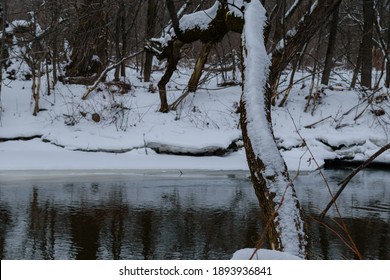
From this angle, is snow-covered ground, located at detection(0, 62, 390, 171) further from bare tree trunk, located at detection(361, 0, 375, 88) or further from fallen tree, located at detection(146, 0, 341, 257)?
fallen tree, located at detection(146, 0, 341, 257)

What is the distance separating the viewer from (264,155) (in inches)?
171

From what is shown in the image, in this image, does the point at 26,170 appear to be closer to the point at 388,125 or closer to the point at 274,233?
the point at 274,233

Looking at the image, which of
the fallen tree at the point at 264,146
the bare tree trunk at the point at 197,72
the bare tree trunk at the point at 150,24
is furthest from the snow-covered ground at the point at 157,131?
the fallen tree at the point at 264,146

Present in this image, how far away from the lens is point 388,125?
52.4ft

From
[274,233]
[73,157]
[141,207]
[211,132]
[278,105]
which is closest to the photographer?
[274,233]

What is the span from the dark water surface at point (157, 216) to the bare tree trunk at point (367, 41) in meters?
6.33

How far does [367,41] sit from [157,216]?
40.3 feet

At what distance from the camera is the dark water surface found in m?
6.69

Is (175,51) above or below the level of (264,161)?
above

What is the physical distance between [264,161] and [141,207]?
493cm

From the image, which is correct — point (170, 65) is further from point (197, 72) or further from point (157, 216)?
point (157, 216)

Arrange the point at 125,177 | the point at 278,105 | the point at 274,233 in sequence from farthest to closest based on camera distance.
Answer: the point at 278,105
the point at 125,177
the point at 274,233

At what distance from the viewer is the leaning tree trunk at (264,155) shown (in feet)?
13.1

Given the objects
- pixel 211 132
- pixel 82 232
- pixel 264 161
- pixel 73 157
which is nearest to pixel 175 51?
pixel 211 132
